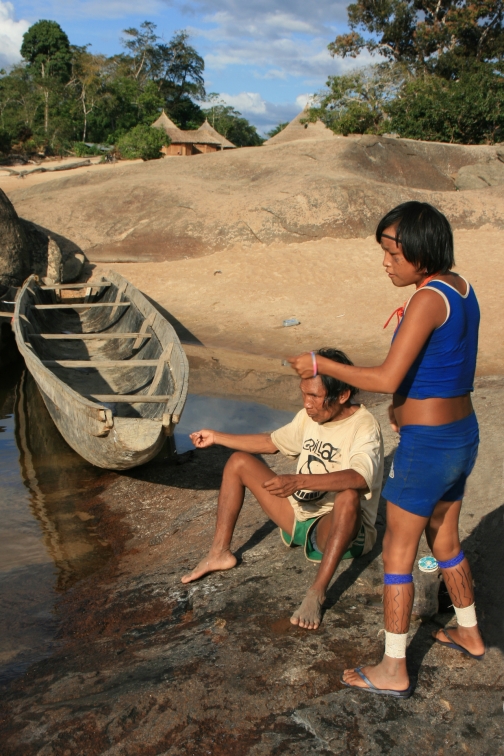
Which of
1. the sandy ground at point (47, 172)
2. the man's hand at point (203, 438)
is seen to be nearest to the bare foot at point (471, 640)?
the man's hand at point (203, 438)

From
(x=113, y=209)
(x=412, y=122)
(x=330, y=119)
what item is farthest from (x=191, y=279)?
(x=330, y=119)

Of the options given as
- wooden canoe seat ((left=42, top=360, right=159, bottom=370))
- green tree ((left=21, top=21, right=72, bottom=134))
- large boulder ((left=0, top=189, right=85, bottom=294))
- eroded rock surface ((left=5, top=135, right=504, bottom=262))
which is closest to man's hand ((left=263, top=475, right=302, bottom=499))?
wooden canoe seat ((left=42, top=360, right=159, bottom=370))

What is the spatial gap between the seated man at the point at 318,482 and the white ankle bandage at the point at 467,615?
474 mm

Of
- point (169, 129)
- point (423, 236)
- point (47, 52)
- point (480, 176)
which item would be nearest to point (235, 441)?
point (423, 236)

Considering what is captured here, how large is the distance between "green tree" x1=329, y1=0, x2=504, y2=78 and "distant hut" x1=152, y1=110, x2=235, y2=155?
6078 mm

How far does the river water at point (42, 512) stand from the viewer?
10.1 feet

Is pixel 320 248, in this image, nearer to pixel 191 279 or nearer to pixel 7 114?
pixel 191 279

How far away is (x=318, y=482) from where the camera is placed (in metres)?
2.40

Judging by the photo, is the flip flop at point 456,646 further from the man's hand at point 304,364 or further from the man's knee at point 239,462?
the man's hand at point 304,364

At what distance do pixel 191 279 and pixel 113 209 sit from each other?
3.18 meters

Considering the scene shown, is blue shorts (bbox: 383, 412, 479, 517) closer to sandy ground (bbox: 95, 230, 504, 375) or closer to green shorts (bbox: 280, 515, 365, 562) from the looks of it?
green shorts (bbox: 280, 515, 365, 562)

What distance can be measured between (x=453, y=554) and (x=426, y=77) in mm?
23249

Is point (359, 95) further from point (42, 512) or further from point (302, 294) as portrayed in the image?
point (42, 512)

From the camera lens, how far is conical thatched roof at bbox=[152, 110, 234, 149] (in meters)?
27.2
